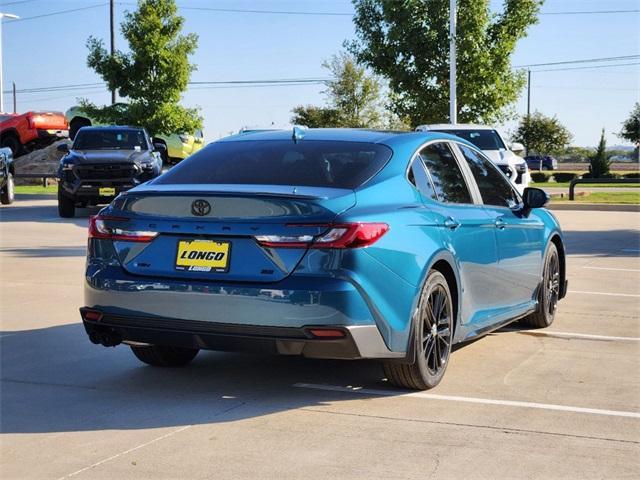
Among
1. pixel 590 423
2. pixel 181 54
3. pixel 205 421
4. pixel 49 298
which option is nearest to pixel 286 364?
pixel 205 421

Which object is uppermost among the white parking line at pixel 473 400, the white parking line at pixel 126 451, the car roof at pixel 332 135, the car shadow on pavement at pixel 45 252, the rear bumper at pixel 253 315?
the car roof at pixel 332 135

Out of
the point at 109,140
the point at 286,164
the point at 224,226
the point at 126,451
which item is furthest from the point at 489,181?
the point at 109,140

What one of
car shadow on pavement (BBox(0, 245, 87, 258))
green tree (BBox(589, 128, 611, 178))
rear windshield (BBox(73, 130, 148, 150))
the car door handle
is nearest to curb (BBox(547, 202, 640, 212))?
rear windshield (BBox(73, 130, 148, 150))

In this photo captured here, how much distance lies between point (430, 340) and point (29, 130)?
31.9 m

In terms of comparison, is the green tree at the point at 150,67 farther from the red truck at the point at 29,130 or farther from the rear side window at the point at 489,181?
the rear side window at the point at 489,181

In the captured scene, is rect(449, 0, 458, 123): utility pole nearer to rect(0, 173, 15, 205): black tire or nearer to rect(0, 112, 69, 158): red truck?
rect(0, 173, 15, 205): black tire

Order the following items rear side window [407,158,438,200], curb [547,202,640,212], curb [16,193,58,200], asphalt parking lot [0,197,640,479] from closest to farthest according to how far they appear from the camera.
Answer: asphalt parking lot [0,197,640,479] → rear side window [407,158,438,200] → curb [547,202,640,212] → curb [16,193,58,200]

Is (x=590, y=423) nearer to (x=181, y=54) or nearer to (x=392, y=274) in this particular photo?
(x=392, y=274)

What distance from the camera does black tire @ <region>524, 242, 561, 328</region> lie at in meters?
8.22

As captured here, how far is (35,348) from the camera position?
24.2 feet

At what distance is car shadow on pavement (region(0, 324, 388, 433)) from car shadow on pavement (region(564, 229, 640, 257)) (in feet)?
30.2

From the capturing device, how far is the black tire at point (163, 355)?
21.8 feet

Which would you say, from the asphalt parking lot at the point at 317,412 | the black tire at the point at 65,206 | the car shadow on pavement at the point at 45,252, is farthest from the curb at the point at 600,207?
the asphalt parking lot at the point at 317,412

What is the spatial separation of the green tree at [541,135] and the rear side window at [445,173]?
80997 mm
